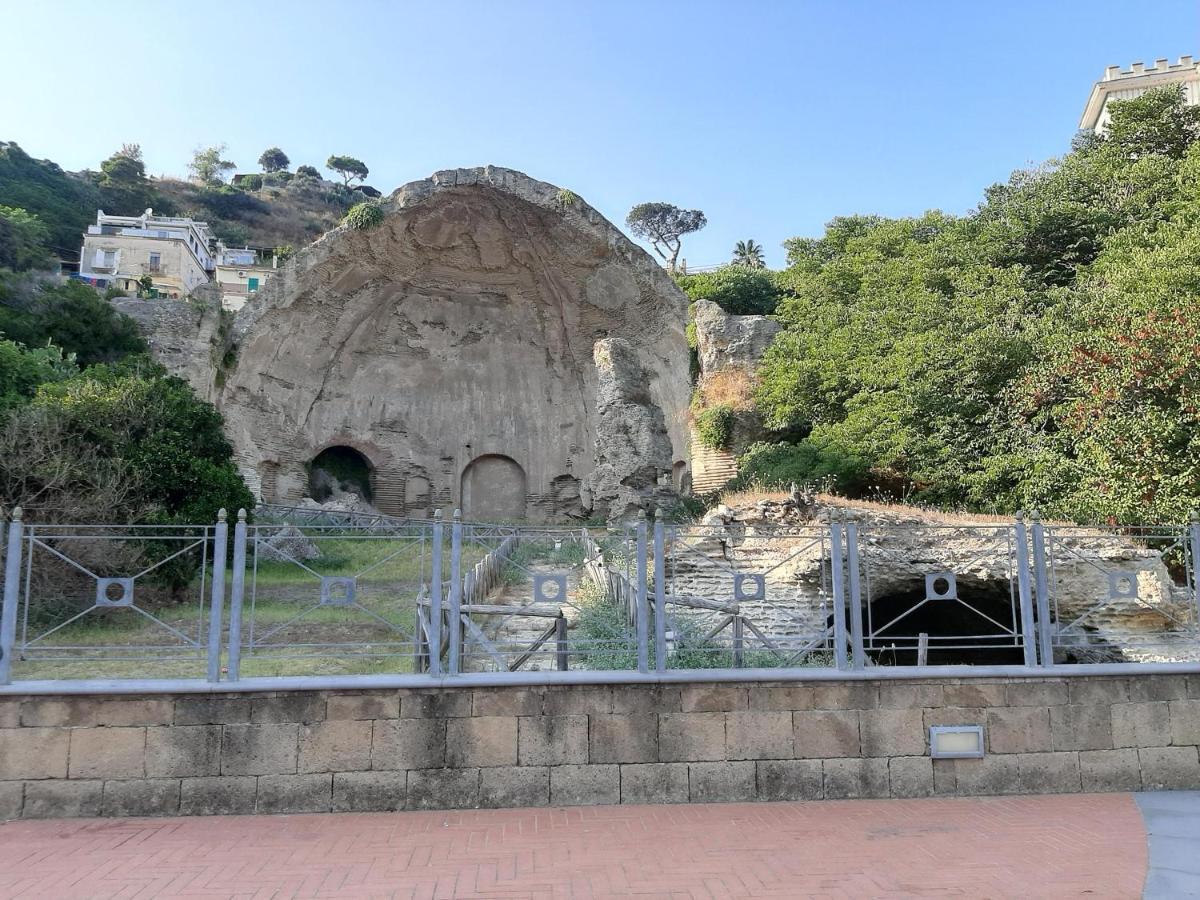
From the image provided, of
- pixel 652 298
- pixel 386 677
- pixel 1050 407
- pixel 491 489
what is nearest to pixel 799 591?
pixel 386 677

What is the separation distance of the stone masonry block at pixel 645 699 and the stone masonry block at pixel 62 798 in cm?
293

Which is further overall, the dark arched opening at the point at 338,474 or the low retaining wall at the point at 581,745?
the dark arched opening at the point at 338,474

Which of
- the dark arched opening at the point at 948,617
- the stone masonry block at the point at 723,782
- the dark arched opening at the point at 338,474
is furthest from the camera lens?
the dark arched opening at the point at 338,474

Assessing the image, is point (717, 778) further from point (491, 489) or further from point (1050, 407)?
point (491, 489)

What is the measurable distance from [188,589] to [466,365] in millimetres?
15502

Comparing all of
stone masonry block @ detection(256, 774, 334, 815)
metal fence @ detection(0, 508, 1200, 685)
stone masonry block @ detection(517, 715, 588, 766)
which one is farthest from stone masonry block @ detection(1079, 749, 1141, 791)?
stone masonry block @ detection(256, 774, 334, 815)

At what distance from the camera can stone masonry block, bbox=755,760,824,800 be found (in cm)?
450

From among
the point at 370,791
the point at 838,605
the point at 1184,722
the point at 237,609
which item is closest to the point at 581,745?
the point at 370,791

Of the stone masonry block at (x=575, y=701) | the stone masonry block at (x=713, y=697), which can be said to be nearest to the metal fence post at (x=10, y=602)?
the stone masonry block at (x=575, y=701)

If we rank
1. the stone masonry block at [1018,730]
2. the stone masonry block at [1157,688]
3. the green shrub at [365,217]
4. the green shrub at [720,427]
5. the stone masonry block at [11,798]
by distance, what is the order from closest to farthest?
the stone masonry block at [11,798]
the stone masonry block at [1018,730]
the stone masonry block at [1157,688]
the green shrub at [720,427]
the green shrub at [365,217]

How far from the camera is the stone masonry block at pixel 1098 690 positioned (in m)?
4.75

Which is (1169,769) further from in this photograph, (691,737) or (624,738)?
(624,738)

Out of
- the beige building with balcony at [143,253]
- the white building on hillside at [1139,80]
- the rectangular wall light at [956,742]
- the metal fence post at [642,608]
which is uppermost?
the white building on hillside at [1139,80]

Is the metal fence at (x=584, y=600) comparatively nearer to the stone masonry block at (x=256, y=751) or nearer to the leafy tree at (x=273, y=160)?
the stone masonry block at (x=256, y=751)
